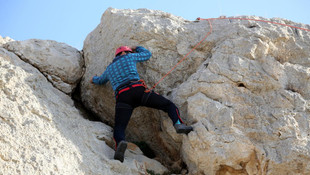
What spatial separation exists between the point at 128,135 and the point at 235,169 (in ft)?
9.14

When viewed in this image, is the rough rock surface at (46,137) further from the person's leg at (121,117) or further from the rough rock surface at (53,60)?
the rough rock surface at (53,60)

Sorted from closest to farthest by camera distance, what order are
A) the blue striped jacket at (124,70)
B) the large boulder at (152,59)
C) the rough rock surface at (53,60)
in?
the blue striped jacket at (124,70) < the large boulder at (152,59) < the rough rock surface at (53,60)

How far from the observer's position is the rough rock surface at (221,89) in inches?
209

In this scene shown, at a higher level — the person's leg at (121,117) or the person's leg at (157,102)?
the person's leg at (157,102)

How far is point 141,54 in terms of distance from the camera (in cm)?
650

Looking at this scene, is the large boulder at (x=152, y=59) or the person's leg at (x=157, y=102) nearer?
the person's leg at (x=157, y=102)

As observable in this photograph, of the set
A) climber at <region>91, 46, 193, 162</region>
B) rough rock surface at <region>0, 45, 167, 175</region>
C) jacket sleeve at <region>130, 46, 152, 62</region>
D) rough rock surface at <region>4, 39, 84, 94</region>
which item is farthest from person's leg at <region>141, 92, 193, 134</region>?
rough rock surface at <region>4, 39, 84, 94</region>

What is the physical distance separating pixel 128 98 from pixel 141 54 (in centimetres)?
114

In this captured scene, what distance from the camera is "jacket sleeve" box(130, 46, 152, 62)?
6.38 meters

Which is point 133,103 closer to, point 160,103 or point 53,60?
point 160,103

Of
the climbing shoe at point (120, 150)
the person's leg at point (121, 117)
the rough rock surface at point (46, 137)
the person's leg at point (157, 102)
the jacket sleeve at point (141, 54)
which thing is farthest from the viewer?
the jacket sleeve at point (141, 54)

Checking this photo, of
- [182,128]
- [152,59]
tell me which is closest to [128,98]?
[182,128]

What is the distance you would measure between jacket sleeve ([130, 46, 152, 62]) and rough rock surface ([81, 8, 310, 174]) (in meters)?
0.35

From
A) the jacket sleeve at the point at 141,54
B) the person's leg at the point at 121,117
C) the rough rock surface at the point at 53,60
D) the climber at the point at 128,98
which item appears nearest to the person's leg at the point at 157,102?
the climber at the point at 128,98
